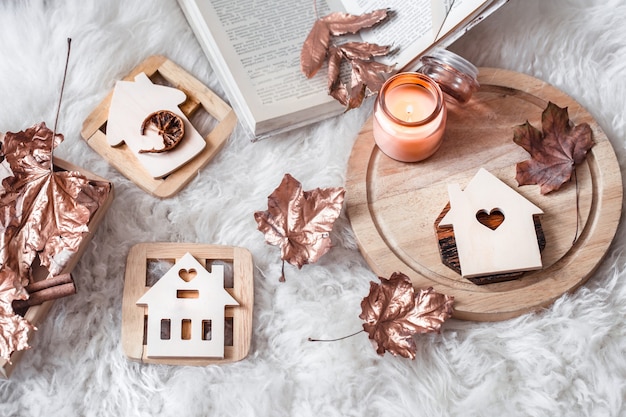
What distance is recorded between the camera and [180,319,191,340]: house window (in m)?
0.99

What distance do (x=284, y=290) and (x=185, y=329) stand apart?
0.47 feet

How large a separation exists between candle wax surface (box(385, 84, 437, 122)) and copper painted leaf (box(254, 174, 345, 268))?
0.45ft

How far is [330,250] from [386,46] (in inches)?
12.1

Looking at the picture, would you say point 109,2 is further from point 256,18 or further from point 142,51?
point 256,18

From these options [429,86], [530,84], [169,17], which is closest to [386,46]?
[429,86]

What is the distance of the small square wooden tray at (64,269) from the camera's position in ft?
3.15

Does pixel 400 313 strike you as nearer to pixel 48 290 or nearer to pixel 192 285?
pixel 192 285

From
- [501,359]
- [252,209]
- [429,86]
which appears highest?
[429,86]

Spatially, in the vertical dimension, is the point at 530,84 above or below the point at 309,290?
above

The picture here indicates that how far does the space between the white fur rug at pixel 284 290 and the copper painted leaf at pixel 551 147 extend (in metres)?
0.07

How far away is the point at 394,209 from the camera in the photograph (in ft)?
3.34

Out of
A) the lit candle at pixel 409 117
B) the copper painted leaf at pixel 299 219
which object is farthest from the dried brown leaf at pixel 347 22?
the copper painted leaf at pixel 299 219

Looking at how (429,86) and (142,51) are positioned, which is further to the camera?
(142,51)

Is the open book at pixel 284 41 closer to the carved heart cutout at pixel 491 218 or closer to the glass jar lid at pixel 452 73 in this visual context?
the glass jar lid at pixel 452 73
